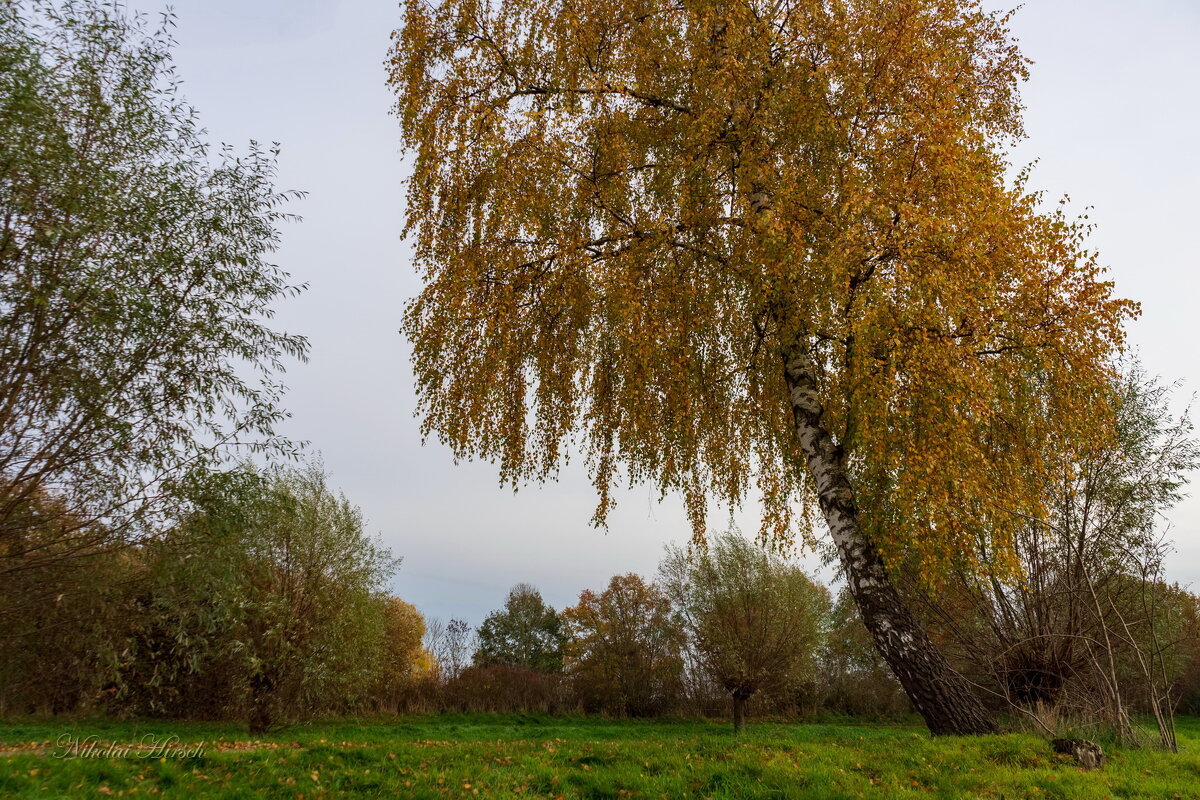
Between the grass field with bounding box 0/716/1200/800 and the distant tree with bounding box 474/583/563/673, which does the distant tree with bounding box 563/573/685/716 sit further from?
the grass field with bounding box 0/716/1200/800

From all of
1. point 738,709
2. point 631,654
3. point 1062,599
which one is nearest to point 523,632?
point 631,654

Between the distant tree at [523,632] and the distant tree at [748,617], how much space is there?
66.9 feet

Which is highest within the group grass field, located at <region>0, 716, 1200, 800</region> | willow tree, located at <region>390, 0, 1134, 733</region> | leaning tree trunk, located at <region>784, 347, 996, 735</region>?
willow tree, located at <region>390, 0, 1134, 733</region>

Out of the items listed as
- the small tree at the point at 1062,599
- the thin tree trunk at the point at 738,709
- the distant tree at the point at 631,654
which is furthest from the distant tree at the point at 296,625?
the small tree at the point at 1062,599

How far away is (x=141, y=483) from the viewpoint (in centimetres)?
701

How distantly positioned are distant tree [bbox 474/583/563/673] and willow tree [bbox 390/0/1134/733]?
37446mm

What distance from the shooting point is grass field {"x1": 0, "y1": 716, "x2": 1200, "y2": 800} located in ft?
16.9

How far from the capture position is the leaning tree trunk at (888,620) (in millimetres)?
7129

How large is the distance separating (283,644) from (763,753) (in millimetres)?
13656

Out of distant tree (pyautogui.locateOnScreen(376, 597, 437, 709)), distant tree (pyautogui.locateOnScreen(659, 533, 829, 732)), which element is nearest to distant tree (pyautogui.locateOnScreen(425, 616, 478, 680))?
distant tree (pyautogui.locateOnScreen(376, 597, 437, 709))

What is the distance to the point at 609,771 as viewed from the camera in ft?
20.7

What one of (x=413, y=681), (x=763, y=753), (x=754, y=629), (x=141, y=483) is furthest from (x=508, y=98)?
(x=413, y=681)

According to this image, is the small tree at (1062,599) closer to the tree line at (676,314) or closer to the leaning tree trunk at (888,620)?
the tree line at (676,314)

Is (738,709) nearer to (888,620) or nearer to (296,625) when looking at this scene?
(296,625)
